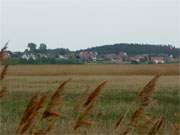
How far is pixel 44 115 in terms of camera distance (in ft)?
10.2

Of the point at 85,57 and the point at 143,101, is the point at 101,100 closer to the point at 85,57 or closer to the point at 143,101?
the point at 143,101

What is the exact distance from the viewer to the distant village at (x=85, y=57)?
2363 inches

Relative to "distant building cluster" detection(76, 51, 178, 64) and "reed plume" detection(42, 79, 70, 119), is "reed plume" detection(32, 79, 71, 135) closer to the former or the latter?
"reed plume" detection(42, 79, 70, 119)

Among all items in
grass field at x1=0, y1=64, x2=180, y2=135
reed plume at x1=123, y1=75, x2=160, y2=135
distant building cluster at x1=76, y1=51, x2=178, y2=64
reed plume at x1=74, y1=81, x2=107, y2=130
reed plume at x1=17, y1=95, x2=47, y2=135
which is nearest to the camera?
reed plume at x1=17, y1=95, x2=47, y2=135

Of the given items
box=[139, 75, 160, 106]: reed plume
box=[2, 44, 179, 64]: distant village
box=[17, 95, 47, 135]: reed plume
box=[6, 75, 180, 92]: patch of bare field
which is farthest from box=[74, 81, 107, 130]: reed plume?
box=[2, 44, 179, 64]: distant village

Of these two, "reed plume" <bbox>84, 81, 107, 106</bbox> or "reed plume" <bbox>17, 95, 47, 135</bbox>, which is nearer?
"reed plume" <bbox>17, 95, 47, 135</bbox>

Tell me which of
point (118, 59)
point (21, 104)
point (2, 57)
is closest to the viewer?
point (2, 57)

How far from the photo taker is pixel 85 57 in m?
66.2

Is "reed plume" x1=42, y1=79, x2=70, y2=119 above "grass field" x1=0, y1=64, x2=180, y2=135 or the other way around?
above

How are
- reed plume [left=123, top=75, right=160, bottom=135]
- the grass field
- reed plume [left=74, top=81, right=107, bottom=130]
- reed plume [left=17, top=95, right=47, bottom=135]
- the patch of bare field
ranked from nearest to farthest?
reed plume [left=17, top=95, right=47, bottom=135], reed plume [left=74, top=81, right=107, bottom=130], reed plume [left=123, top=75, right=160, bottom=135], the grass field, the patch of bare field

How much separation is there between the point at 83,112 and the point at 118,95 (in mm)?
19118

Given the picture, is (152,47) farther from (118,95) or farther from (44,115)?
(44,115)

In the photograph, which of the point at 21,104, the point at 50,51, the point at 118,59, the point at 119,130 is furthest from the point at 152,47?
the point at 119,130

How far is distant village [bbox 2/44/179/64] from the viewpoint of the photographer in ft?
197
